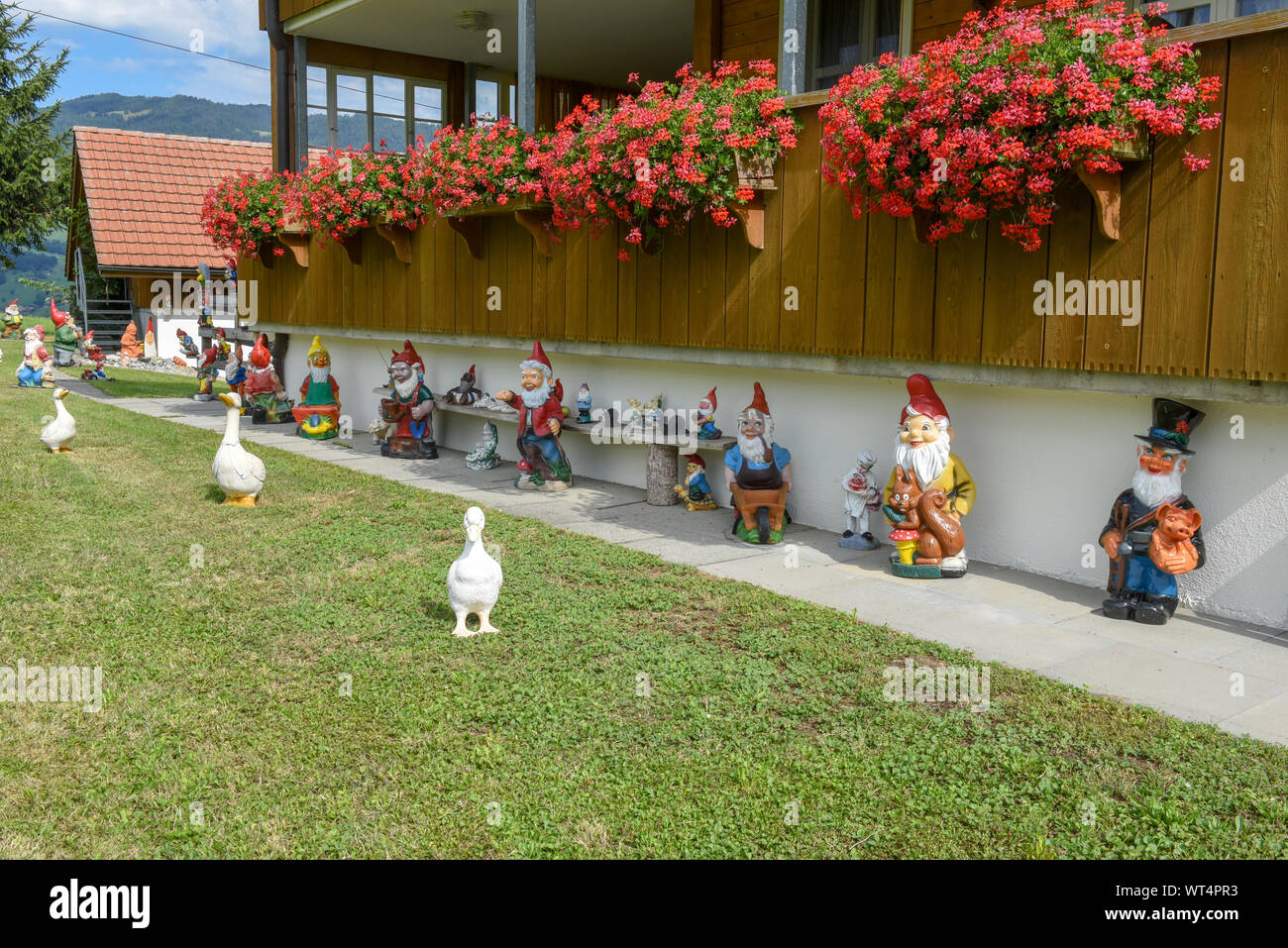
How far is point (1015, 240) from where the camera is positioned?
621 cm

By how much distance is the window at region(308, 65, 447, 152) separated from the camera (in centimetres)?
1420

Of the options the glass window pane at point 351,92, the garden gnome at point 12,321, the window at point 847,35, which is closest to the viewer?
the window at point 847,35

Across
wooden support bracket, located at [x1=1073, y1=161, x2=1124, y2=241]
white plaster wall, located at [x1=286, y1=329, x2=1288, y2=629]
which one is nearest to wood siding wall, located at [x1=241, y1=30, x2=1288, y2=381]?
wooden support bracket, located at [x1=1073, y1=161, x2=1124, y2=241]

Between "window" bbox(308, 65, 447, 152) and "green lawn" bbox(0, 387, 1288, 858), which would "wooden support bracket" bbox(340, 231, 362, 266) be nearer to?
"window" bbox(308, 65, 447, 152)

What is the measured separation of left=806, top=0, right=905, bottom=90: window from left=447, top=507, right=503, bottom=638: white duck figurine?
5699mm

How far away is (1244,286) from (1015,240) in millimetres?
1253

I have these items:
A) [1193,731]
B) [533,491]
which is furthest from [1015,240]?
[533,491]

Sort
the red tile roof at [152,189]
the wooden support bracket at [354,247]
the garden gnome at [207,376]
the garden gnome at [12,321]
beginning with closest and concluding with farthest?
the wooden support bracket at [354,247]
the garden gnome at [207,376]
the red tile roof at [152,189]
the garden gnome at [12,321]

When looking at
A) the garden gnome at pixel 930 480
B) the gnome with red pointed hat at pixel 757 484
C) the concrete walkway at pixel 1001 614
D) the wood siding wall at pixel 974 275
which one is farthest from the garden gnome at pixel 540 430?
the garden gnome at pixel 930 480

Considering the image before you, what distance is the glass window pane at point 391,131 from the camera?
47.2ft

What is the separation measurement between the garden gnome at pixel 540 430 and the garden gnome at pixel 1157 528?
16.8 feet

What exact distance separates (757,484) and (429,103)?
9512mm

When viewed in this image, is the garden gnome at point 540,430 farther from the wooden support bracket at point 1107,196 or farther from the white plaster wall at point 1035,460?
the wooden support bracket at point 1107,196

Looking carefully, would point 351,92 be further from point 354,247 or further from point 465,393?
point 465,393
